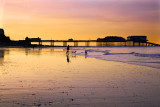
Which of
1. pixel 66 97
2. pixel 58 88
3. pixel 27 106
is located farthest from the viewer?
pixel 58 88

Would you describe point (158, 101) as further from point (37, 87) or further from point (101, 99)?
point (37, 87)

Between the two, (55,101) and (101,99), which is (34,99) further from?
(101,99)

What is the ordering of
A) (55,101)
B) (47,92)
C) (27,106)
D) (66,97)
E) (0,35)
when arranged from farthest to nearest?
(0,35), (47,92), (66,97), (55,101), (27,106)

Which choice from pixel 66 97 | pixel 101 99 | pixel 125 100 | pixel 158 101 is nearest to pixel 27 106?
pixel 66 97

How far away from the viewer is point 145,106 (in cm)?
742

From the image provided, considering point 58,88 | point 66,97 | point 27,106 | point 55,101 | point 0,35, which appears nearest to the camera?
point 27,106

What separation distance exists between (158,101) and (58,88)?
14.0 feet

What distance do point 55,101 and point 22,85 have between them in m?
3.43

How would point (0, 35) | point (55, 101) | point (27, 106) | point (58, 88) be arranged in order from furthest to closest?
point (0, 35) → point (58, 88) → point (55, 101) → point (27, 106)

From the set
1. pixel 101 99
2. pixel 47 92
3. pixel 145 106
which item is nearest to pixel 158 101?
pixel 145 106

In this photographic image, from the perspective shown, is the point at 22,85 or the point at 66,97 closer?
the point at 66,97

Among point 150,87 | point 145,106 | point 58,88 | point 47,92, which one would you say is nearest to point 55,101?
point 47,92

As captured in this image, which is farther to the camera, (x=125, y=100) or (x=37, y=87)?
(x=37, y=87)

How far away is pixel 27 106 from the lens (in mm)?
7328
